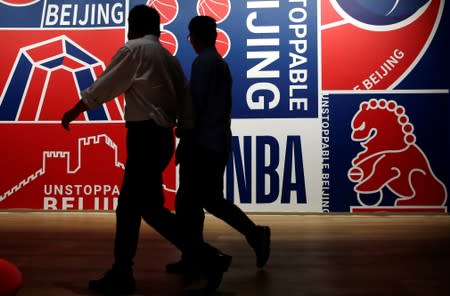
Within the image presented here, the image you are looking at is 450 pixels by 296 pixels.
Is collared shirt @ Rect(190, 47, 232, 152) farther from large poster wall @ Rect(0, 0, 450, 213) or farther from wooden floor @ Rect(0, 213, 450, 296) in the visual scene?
large poster wall @ Rect(0, 0, 450, 213)

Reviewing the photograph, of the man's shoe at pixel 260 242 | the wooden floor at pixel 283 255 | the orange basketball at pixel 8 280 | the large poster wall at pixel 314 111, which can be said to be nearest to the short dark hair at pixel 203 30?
the man's shoe at pixel 260 242

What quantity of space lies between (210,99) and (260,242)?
68 centimetres

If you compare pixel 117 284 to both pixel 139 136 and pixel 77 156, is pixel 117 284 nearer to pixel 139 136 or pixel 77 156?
pixel 139 136

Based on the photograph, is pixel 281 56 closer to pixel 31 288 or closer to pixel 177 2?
pixel 177 2

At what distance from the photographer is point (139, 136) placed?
2135mm

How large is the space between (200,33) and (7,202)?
3.29m

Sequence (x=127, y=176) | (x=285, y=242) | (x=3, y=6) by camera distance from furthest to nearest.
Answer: (x=3, y=6)
(x=285, y=242)
(x=127, y=176)

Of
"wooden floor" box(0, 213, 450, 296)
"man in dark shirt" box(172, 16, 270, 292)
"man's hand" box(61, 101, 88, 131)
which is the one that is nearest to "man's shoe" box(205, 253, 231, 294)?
"wooden floor" box(0, 213, 450, 296)

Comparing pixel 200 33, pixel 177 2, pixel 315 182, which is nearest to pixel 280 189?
pixel 315 182

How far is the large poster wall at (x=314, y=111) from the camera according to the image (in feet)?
15.9

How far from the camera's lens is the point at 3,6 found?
514 cm

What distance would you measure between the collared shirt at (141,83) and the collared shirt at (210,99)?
14 cm

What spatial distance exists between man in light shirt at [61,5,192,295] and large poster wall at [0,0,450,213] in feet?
9.03

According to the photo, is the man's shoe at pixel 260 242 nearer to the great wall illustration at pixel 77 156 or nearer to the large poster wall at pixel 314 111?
the large poster wall at pixel 314 111
